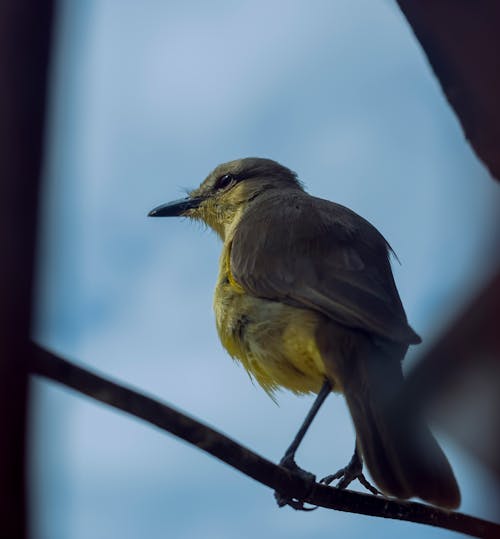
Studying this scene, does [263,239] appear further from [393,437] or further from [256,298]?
[393,437]

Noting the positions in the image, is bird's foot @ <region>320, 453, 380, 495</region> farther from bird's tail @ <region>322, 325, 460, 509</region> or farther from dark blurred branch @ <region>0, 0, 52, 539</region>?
dark blurred branch @ <region>0, 0, 52, 539</region>

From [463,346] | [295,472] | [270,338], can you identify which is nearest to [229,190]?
[270,338]

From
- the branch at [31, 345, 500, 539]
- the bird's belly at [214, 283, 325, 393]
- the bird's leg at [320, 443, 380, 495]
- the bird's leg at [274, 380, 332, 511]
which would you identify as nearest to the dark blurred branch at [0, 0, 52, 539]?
the branch at [31, 345, 500, 539]

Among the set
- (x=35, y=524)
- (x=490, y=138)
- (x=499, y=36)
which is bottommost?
(x=35, y=524)

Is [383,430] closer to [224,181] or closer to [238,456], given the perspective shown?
[238,456]

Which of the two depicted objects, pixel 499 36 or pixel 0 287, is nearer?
→ pixel 0 287

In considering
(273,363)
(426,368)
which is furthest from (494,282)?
(273,363)

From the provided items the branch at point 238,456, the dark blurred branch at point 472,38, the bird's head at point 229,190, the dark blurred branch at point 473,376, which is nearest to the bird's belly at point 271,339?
the branch at point 238,456
